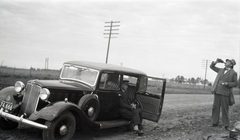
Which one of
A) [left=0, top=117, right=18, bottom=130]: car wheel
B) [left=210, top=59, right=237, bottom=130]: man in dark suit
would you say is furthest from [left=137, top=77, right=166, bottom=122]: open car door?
[left=0, top=117, right=18, bottom=130]: car wheel

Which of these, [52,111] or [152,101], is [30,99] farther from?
[152,101]

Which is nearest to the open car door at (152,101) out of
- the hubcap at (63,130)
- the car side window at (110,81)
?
the car side window at (110,81)

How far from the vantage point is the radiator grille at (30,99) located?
518 centimetres

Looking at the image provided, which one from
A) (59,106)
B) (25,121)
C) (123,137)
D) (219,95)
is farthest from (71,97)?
(219,95)

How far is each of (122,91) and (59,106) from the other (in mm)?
2571

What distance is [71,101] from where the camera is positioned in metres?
5.63

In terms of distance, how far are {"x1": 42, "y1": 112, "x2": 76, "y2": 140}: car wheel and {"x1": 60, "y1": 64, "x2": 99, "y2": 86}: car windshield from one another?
1.33 m

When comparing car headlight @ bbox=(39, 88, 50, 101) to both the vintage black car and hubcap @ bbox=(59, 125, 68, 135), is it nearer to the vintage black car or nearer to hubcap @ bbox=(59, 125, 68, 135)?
the vintage black car

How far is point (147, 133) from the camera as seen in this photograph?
6.78 m

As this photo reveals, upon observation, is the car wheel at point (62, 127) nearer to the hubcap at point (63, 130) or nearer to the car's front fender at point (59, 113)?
the hubcap at point (63, 130)

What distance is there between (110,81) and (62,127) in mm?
2045

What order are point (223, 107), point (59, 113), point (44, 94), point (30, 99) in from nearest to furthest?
point (59, 113)
point (44, 94)
point (30, 99)
point (223, 107)

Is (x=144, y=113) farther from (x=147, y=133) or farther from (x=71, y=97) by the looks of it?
(x=71, y=97)

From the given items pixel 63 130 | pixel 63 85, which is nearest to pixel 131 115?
pixel 63 85
